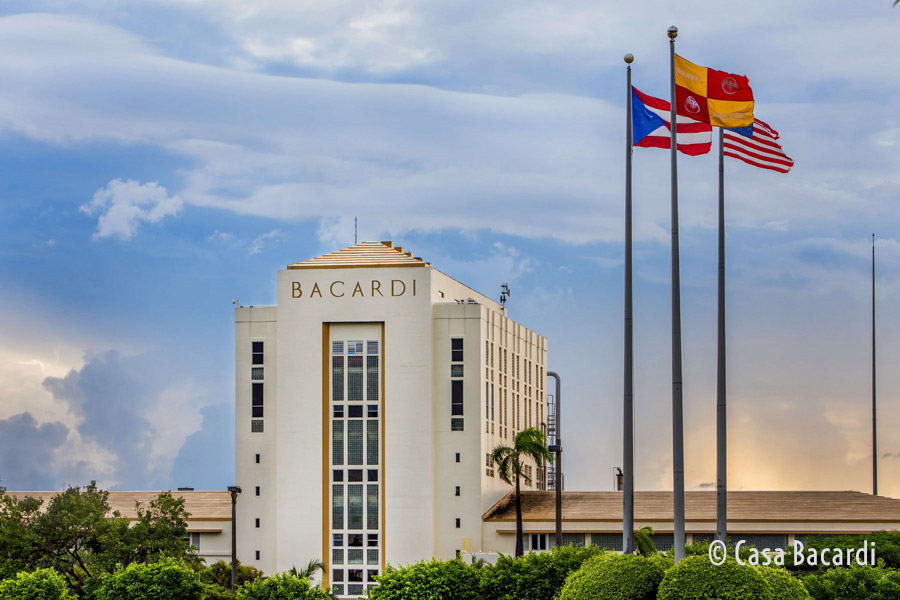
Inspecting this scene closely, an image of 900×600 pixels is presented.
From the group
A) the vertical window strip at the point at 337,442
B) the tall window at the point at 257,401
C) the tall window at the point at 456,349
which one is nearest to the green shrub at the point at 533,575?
the vertical window strip at the point at 337,442

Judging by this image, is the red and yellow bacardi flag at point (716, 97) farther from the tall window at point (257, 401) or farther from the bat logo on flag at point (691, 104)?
the tall window at point (257, 401)

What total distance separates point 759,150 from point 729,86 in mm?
2561

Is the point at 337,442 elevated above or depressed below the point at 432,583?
above

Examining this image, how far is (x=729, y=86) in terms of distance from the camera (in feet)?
159

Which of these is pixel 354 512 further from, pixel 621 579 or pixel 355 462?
pixel 621 579

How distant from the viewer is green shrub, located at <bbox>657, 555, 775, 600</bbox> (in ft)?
126

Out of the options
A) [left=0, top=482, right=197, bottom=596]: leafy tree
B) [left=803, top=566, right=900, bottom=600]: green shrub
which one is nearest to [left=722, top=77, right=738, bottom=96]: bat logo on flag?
[left=803, top=566, right=900, bottom=600]: green shrub

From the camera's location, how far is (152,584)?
2345 inches

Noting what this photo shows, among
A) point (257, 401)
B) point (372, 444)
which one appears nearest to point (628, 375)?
point (372, 444)

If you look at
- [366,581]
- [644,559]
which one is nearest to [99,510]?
[366,581]

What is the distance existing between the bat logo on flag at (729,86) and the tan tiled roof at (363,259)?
109 ft

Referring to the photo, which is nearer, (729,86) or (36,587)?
(729,86)

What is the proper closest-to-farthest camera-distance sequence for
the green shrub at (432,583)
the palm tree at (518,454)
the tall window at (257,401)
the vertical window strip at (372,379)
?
the green shrub at (432,583) → the palm tree at (518,454) → the vertical window strip at (372,379) → the tall window at (257,401)

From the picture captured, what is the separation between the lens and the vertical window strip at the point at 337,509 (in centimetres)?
7850
